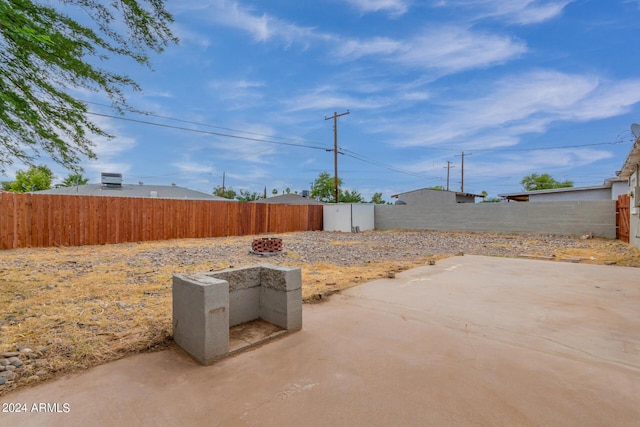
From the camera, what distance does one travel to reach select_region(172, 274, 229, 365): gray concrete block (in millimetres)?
2129

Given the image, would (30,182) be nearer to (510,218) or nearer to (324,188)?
(324,188)

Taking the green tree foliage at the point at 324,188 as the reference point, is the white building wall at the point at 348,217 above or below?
below

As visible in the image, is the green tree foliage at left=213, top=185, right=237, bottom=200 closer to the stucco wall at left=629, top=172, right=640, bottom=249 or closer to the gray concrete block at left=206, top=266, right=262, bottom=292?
the stucco wall at left=629, top=172, right=640, bottom=249

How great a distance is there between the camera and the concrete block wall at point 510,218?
11402mm

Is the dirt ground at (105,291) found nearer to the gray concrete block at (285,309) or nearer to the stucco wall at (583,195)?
the gray concrete block at (285,309)

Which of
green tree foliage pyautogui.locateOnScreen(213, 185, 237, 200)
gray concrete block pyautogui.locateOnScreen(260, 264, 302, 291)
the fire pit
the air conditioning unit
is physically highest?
green tree foliage pyautogui.locateOnScreen(213, 185, 237, 200)

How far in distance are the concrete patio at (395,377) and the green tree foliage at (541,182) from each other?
36724 millimetres

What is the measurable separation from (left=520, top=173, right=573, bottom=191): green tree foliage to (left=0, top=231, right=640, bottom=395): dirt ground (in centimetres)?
2859

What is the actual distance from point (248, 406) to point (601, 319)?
3.64m

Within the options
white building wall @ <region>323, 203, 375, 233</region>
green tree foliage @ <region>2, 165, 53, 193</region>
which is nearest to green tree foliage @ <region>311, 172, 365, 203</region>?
white building wall @ <region>323, 203, 375, 233</region>

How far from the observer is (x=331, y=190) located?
3703 cm

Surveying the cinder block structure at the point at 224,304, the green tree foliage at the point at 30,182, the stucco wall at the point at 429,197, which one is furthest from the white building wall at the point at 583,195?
the green tree foliage at the point at 30,182

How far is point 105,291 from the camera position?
4215 millimetres

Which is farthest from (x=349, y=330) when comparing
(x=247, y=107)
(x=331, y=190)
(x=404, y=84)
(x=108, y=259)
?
(x=331, y=190)
